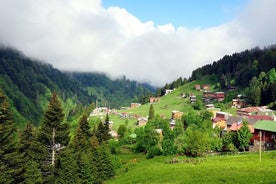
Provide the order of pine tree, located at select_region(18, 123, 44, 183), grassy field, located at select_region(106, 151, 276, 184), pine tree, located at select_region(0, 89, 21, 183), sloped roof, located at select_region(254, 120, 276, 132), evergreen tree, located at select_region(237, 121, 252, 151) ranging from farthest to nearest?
sloped roof, located at select_region(254, 120, 276, 132), evergreen tree, located at select_region(237, 121, 252, 151), grassy field, located at select_region(106, 151, 276, 184), pine tree, located at select_region(18, 123, 44, 183), pine tree, located at select_region(0, 89, 21, 183)

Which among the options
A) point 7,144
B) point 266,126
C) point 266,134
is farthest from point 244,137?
point 7,144

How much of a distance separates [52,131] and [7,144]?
40.1 feet

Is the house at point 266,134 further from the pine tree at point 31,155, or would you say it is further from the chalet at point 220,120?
the pine tree at point 31,155

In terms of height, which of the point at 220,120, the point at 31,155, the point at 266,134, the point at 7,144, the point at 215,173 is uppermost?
the point at 220,120

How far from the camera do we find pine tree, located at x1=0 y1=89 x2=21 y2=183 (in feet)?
151

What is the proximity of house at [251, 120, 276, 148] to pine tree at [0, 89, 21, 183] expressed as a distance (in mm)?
72717

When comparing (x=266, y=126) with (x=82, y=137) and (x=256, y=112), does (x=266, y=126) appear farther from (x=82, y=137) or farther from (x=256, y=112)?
(x=256, y=112)

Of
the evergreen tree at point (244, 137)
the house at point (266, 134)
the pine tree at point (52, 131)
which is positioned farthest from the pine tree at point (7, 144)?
the house at point (266, 134)

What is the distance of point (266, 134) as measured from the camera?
102 m

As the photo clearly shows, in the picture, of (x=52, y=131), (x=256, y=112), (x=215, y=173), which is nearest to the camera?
(x=52, y=131)

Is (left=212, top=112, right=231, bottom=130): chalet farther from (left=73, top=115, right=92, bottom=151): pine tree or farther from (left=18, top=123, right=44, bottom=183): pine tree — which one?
(left=18, top=123, right=44, bottom=183): pine tree

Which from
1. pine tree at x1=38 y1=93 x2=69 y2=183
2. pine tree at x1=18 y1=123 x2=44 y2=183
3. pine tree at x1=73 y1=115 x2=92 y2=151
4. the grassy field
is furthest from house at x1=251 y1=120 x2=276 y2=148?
pine tree at x1=18 y1=123 x2=44 y2=183

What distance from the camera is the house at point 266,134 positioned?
99.6 m

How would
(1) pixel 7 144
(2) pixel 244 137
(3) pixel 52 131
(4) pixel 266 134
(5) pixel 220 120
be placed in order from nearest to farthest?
(1) pixel 7 144 → (3) pixel 52 131 → (2) pixel 244 137 → (4) pixel 266 134 → (5) pixel 220 120
